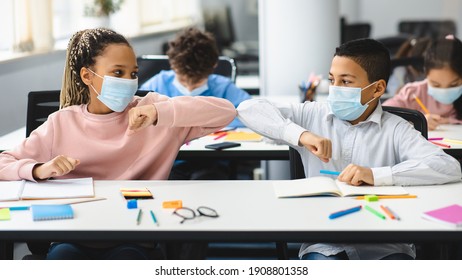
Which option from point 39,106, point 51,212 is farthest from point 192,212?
point 39,106

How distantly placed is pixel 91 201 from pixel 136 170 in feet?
1.27

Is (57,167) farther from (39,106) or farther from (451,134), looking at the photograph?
(451,134)

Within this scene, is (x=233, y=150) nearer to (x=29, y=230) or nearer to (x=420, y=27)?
(x=29, y=230)

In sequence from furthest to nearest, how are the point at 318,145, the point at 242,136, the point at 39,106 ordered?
the point at 242,136, the point at 39,106, the point at 318,145

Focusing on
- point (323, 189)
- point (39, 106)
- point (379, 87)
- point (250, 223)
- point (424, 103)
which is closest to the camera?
point (250, 223)

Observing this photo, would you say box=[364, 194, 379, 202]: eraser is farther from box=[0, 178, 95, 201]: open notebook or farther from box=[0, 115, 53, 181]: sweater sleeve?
box=[0, 115, 53, 181]: sweater sleeve

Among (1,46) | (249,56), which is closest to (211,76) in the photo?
(1,46)

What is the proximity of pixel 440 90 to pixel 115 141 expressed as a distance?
67.7 inches

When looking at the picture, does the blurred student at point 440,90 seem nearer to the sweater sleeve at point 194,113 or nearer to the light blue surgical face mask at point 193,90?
the light blue surgical face mask at point 193,90

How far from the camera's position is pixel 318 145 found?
2.11 meters

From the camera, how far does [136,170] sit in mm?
2354

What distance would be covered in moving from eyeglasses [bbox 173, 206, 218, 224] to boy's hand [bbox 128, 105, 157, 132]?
0.42 metres

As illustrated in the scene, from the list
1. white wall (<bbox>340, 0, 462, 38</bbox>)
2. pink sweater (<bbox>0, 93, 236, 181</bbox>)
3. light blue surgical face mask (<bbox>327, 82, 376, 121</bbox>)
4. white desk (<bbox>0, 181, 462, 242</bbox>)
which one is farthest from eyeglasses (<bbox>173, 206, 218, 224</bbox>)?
white wall (<bbox>340, 0, 462, 38</bbox>)

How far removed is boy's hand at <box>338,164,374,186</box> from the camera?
6.76ft
